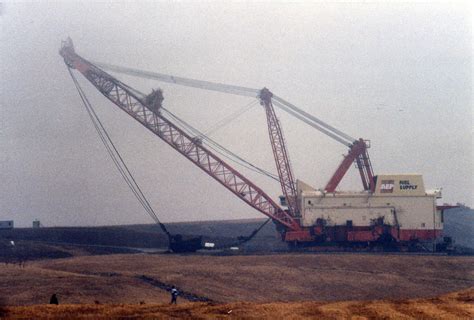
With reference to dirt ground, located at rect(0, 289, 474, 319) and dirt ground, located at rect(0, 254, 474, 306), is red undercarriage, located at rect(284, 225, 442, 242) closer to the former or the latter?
dirt ground, located at rect(0, 254, 474, 306)

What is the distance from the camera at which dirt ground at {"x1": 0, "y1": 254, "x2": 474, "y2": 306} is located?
25766 millimetres

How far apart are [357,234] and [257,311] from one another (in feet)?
103

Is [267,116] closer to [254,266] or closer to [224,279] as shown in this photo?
[254,266]

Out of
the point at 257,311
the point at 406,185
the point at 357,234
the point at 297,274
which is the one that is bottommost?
the point at 257,311

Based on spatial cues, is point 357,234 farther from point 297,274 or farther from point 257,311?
point 257,311

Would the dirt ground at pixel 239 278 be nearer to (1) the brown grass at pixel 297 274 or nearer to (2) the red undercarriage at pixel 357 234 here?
(1) the brown grass at pixel 297 274

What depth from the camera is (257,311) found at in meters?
19.5

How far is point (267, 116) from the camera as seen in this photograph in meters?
53.3

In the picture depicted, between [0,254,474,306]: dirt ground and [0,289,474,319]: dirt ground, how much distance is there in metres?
4.53

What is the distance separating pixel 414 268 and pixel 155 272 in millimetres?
17334

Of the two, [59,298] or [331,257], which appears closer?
Result: [59,298]

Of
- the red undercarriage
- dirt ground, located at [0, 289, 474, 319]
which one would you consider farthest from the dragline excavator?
dirt ground, located at [0, 289, 474, 319]

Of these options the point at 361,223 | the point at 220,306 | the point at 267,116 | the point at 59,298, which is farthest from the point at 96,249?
the point at 220,306

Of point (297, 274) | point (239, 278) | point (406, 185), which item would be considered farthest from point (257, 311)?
point (406, 185)
